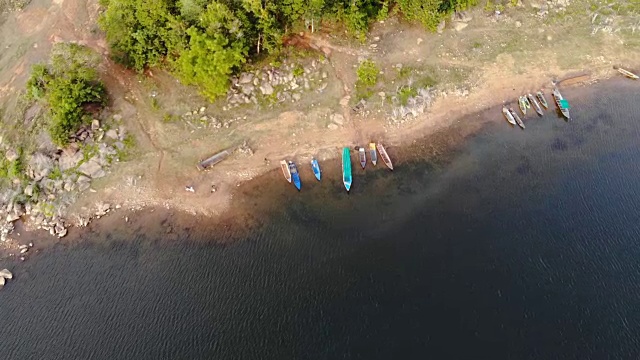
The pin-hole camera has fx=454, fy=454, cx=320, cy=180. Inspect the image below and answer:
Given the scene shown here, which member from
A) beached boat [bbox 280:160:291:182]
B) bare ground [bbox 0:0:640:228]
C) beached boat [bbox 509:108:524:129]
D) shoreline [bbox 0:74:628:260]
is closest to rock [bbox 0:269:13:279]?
shoreline [bbox 0:74:628:260]

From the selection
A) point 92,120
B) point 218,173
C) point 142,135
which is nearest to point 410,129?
point 218,173

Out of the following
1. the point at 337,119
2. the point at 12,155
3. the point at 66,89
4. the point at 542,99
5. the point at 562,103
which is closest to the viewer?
the point at 66,89

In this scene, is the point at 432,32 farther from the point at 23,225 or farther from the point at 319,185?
the point at 23,225

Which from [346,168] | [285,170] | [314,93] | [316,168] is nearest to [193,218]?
[285,170]

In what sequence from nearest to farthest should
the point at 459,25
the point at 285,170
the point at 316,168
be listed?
the point at 285,170, the point at 316,168, the point at 459,25

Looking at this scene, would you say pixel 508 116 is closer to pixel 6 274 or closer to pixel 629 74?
pixel 629 74

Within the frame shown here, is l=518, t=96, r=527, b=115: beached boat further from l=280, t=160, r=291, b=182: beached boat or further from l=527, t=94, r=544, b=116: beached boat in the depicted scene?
l=280, t=160, r=291, b=182: beached boat

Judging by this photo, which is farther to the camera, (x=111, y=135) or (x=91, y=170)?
(x=111, y=135)
